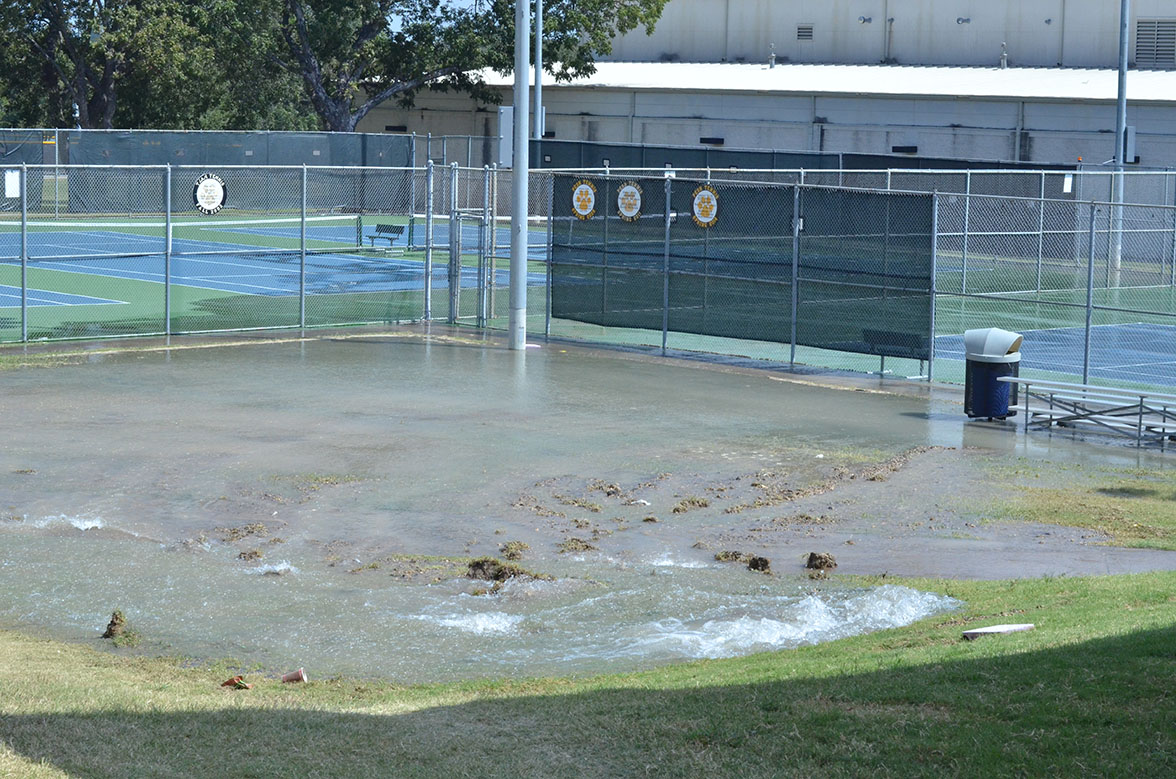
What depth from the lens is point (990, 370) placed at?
16.8m

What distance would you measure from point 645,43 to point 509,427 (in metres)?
45.0

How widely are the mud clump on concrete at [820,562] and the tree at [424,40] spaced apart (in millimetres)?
42187

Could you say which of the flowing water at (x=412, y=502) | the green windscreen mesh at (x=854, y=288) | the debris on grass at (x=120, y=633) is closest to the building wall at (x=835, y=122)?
the green windscreen mesh at (x=854, y=288)

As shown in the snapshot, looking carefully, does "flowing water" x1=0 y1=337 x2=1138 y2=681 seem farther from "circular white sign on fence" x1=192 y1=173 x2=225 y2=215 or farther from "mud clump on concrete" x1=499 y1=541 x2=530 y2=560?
"circular white sign on fence" x1=192 y1=173 x2=225 y2=215

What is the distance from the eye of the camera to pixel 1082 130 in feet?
139

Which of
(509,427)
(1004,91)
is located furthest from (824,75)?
(509,427)

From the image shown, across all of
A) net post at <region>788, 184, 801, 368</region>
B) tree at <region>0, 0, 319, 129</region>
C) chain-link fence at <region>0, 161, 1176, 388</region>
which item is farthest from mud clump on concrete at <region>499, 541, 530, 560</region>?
tree at <region>0, 0, 319, 129</region>

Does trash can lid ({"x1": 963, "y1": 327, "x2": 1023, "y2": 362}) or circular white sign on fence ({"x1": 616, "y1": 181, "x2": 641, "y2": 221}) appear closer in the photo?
trash can lid ({"x1": 963, "y1": 327, "x2": 1023, "y2": 362})

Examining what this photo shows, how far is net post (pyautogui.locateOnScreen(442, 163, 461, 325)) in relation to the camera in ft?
79.0

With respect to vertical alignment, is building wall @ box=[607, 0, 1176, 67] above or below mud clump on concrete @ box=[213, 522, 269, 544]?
above

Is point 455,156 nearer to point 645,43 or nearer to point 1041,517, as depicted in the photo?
point 645,43

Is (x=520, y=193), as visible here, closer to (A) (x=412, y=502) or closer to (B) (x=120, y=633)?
(A) (x=412, y=502)

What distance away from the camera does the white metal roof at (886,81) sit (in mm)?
43719

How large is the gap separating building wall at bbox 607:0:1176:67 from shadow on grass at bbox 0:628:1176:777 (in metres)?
45.1
